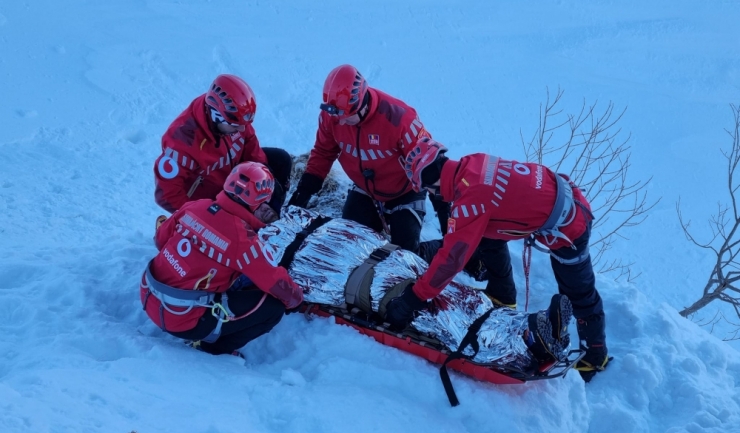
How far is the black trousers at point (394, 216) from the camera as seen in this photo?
14.7 feet

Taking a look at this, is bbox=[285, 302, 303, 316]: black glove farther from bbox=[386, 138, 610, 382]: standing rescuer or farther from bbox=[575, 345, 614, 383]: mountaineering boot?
bbox=[575, 345, 614, 383]: mountaineering boot

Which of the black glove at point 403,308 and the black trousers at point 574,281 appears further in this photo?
the black trousers at point 574,281

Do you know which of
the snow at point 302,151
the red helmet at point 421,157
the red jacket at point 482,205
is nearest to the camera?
the snow at point 302,151

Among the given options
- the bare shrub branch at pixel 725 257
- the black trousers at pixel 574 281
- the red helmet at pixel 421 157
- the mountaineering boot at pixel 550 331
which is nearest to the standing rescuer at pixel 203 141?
the red helmet at pixel 421 157

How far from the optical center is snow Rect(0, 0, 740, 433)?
309cm

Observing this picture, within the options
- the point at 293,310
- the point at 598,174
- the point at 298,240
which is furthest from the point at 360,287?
the point at 598,174

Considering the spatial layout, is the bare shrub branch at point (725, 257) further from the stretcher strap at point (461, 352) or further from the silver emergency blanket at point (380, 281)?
the stretcher strap at point (461, 352)

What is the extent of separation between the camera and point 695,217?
452 inches

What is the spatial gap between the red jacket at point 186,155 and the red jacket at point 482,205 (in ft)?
5.88

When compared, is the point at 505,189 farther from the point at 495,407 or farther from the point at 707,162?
the point at 707,162

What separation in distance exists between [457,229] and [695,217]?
1002cm

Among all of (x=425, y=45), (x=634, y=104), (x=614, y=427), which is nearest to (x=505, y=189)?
(x=614, y=427)

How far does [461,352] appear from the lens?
3.43m

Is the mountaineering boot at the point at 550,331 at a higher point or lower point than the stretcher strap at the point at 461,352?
higher
